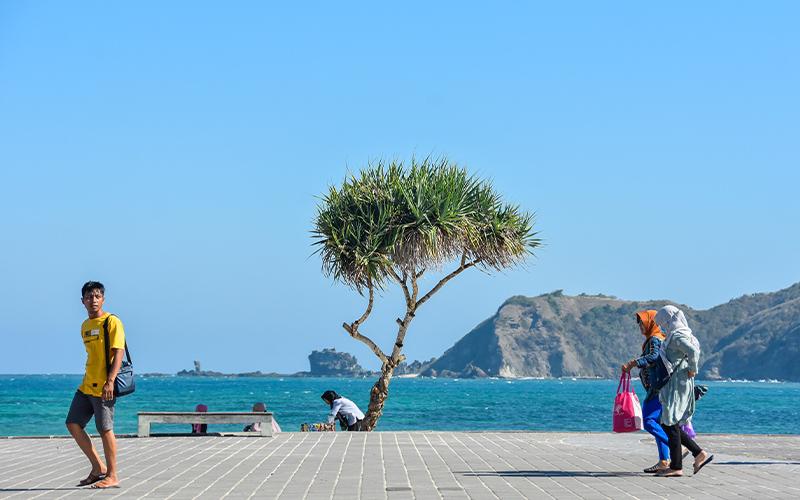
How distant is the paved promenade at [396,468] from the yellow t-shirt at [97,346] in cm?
93

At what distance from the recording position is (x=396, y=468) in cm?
1304

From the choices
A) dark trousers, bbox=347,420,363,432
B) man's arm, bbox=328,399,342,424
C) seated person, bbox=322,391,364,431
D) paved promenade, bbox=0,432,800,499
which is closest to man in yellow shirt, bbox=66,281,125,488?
paved promenade, bbox=0,432,800,499

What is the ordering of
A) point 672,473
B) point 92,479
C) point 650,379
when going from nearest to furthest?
point 92,479
point 672,473
point 650,379

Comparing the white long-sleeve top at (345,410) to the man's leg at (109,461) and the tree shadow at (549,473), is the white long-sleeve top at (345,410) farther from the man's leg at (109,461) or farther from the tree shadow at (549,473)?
the man's leg at (109,461)

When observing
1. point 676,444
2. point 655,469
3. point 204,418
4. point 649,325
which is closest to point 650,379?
point 649,325

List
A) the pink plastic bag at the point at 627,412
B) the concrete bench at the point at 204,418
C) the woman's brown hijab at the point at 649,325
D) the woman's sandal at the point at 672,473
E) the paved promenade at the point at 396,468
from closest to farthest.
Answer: the paved promenade at the point at 396,468 < the woman's sandal at the point at 672,473 < the woman's brown hijab at the point at 649,325 < the pink plastic bag at the point at 627,412 < the concrete bench at the point at 204,418

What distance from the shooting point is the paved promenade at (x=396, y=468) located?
425 inches

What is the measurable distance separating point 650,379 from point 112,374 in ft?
17.2

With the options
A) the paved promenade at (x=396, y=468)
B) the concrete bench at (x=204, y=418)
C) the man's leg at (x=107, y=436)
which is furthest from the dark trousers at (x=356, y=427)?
A: the man's leg at (x=107, y=436)

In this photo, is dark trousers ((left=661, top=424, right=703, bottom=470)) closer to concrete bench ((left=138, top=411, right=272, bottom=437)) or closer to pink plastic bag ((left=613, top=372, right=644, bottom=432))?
pink plastic bag ((left=613, top=372, right=644, bottom=432))

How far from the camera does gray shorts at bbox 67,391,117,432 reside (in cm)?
1112

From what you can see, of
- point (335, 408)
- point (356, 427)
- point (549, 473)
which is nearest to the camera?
point (549, 473)

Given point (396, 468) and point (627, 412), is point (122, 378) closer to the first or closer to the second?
point (396, 468)

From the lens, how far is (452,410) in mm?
80438
